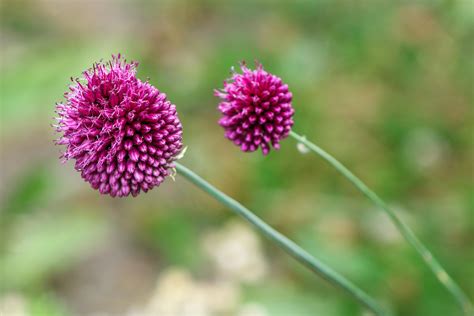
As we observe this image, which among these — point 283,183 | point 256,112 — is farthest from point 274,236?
point 283,183

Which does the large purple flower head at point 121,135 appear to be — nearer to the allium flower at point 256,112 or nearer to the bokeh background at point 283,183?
the allium flower at point 256,112

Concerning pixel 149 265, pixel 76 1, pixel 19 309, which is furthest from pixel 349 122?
pixel 76 1

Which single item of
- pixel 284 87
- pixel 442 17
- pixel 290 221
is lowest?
pixel 284 87

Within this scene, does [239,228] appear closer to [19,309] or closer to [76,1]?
[19,309]

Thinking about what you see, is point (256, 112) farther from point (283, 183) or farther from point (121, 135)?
point (283, 183)

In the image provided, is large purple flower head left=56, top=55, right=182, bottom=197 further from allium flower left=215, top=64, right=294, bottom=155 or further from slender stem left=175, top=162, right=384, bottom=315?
allium flower left=215, top=64, right=294, bottom=155

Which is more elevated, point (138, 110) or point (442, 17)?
point (442, 17)

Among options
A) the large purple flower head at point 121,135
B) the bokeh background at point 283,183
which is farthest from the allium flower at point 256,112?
the bokeh background at point 283,183
